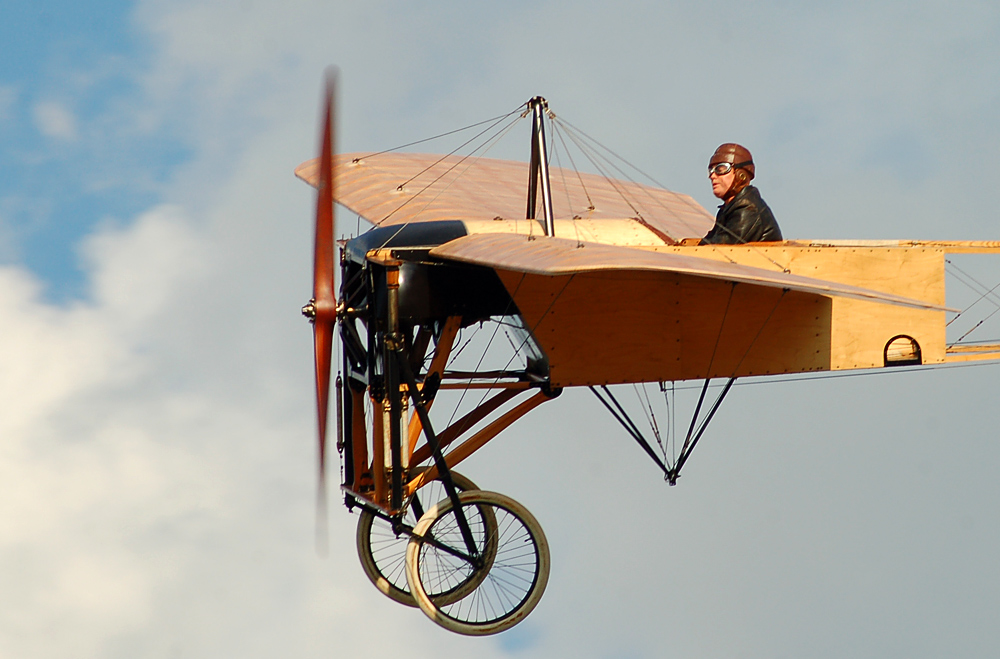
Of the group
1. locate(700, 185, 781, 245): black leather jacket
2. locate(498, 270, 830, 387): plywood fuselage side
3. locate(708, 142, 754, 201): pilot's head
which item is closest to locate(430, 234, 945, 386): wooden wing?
locate(498, 270, 830, 387): plywood fuselage side

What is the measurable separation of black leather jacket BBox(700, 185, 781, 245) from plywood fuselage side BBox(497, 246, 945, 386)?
450 millimetres

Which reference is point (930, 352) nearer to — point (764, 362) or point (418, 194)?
point (764, 362)

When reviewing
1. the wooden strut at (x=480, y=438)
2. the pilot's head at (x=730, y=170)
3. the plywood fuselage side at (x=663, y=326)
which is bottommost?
the wooden strut at (x=480, y=438)

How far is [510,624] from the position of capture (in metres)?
19.9

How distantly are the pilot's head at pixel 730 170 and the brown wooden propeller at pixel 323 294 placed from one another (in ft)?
16.1

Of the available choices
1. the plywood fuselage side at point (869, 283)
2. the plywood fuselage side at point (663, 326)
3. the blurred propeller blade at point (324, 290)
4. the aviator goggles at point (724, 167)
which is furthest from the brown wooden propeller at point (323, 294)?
the aviator goggles at point (724, 167)

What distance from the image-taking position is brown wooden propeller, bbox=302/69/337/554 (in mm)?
19125

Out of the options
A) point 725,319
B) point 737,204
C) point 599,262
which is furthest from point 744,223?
point 599,262

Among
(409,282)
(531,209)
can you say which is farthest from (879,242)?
(409,282)

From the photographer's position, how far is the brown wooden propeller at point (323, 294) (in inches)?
753

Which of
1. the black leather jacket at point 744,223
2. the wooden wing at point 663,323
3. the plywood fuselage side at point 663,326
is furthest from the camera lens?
the black leather jacket at point 744,223

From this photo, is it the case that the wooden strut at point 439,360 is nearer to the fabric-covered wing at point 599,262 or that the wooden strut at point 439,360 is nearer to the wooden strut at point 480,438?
the wooden strut at point 480,438

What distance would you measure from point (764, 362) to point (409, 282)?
170 inches

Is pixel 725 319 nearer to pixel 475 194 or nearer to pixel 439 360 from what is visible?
pixel 439 360
